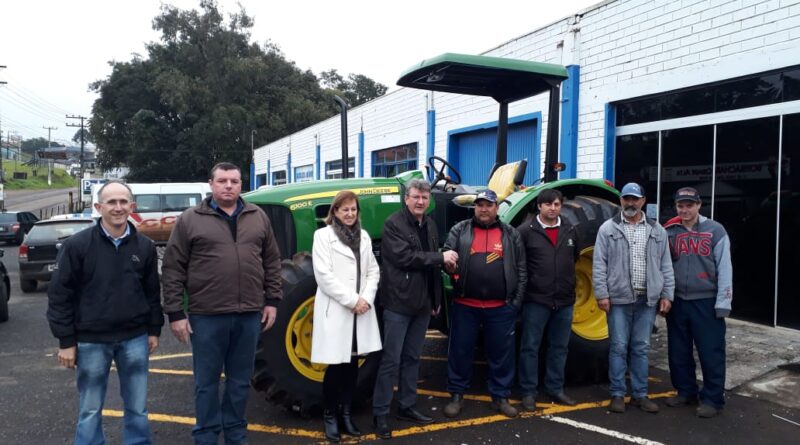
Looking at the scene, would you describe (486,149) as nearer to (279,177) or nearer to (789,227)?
(789,227)

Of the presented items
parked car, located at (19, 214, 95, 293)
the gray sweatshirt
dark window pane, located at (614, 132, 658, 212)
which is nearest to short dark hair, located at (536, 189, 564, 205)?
the gray sweatshirt

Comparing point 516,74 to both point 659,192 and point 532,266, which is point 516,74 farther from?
point 659,192

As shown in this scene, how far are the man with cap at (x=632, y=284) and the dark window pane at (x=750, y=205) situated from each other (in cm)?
343

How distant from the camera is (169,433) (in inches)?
162

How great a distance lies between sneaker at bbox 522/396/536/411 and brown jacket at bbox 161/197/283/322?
2.19 m

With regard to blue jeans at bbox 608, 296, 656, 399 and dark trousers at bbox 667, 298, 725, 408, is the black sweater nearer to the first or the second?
blue jeans at bbox 608, 296, 656, 399

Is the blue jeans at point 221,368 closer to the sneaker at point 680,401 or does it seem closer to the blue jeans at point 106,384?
the blue jeans at point 106,384

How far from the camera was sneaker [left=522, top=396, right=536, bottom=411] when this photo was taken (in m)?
4.45

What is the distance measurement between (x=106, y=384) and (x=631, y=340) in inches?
142

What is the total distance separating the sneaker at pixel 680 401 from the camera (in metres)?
4.60

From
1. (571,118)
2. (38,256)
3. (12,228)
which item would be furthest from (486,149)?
(12,228)

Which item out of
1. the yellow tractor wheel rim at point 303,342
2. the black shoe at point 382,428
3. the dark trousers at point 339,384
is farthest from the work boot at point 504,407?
the yellow tractor wheel rim at point 303,342

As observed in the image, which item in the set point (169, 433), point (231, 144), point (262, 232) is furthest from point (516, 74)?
point (231, 144)

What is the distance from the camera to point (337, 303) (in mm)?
3777
